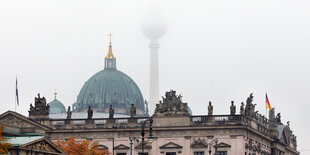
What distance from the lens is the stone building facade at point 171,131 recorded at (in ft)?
499

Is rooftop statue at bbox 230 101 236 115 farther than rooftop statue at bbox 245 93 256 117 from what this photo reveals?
No

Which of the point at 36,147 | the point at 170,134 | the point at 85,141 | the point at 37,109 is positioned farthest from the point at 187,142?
the point at 36,147

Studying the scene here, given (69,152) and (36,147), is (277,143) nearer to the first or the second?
(69,152)

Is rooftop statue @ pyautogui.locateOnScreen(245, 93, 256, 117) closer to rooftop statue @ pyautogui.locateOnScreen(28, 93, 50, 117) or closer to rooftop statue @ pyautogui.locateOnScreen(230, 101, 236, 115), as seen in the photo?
rooftop statue @ pyautogui.locateOnScreen(230, 101, 236, 115)

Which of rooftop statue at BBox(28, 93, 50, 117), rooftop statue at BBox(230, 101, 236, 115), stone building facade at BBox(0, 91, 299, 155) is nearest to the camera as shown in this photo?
stone building facade at BBox(0, 91, 299, 155)

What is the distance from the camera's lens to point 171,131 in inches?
6078

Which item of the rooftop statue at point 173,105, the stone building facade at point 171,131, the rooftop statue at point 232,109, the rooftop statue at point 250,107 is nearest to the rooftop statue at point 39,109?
the stone building facade at point 171,131

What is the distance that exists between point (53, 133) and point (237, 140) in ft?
100

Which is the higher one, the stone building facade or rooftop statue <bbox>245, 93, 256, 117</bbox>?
rooftop statue <bbox>245, 93, 256, 117</bbox>

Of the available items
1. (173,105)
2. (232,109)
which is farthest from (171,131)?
(232,109)

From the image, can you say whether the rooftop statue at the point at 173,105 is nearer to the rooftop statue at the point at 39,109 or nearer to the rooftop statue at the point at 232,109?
the rooftop statue at the point at 232,109

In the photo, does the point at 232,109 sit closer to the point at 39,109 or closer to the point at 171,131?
the point at 171,131

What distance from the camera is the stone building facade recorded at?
15200cm

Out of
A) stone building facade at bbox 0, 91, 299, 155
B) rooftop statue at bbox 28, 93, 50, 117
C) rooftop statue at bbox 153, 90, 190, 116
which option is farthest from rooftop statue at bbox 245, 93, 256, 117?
rooftop statue at bbox 28, 93, 50, 117
